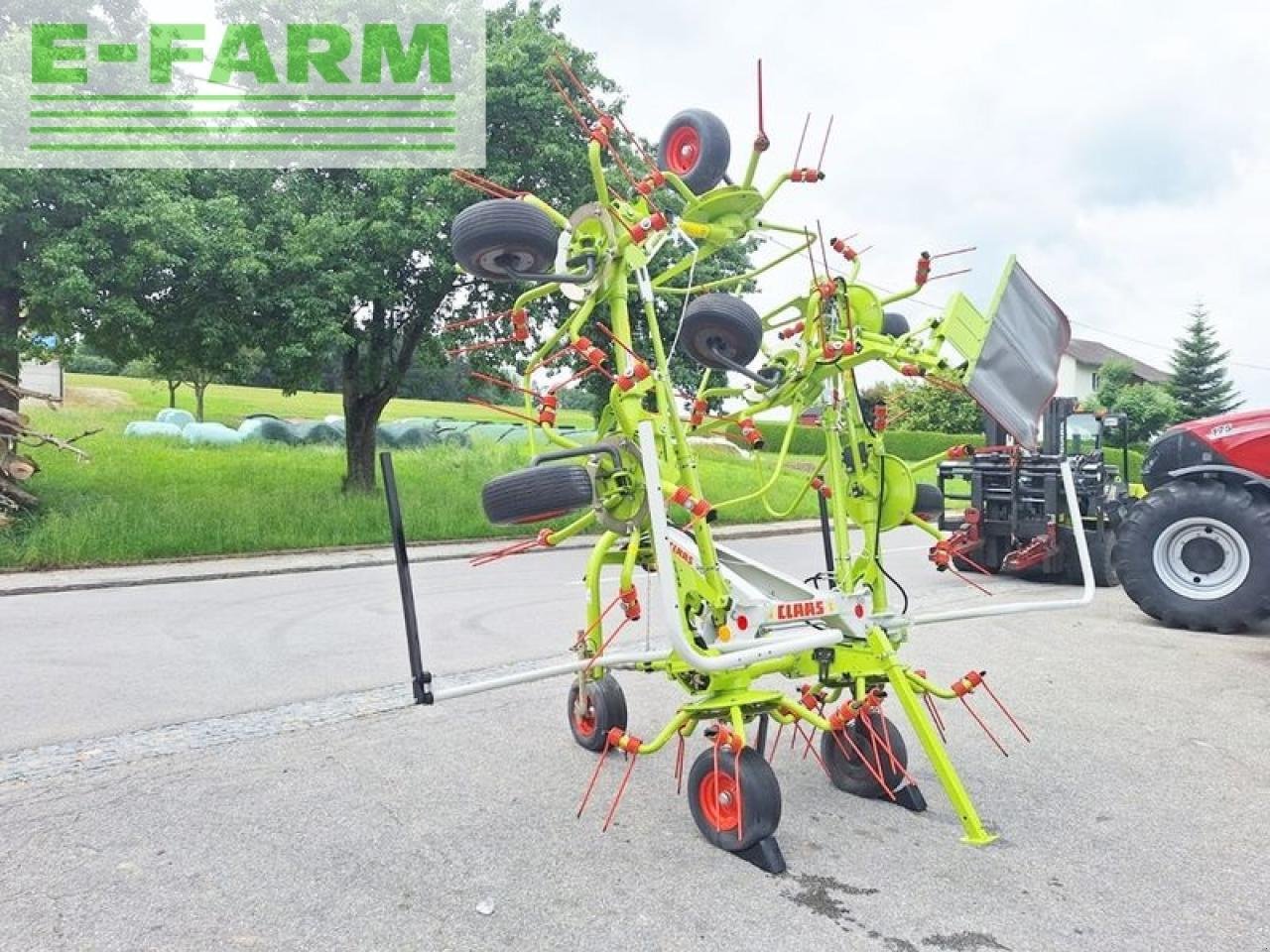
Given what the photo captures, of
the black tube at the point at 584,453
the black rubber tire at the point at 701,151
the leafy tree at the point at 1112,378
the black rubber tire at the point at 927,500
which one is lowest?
the black rubber tire at the point at 927,500

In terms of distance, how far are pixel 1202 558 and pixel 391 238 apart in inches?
453

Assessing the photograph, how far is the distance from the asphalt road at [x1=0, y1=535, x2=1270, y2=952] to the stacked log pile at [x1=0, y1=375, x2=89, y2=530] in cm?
698

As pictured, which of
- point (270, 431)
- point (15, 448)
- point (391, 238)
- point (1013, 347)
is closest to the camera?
point (1013, 347)

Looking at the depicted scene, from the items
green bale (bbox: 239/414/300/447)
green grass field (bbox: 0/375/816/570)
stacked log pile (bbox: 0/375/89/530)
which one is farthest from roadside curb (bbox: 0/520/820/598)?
green bale (bbox: 239/414/300/447)

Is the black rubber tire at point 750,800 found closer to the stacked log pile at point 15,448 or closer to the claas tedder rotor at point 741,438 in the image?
the claas tedder rotor at point 741,438

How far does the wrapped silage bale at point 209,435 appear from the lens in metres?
25.6

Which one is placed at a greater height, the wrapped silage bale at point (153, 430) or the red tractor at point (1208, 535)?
the wrapped silage bale at point (153, 430)

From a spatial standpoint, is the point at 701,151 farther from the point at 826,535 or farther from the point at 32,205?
the point at 32,205

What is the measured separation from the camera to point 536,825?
3.82m

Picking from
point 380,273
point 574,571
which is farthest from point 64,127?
point 574,571

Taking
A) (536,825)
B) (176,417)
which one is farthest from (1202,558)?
(176,417)

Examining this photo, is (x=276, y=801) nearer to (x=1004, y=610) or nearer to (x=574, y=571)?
(x=1004, y=610)

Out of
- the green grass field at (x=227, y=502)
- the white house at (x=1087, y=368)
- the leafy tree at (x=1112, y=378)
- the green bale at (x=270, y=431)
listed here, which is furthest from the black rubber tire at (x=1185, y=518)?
the white house at (x=1087, y=368)

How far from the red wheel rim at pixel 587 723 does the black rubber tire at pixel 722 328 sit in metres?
1.83
